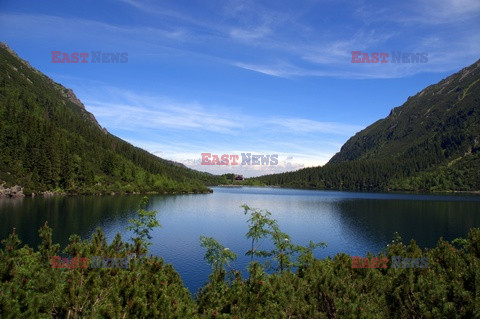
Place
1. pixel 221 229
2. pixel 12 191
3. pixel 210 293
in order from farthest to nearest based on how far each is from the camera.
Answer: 1. pixel 12 191
2. pixel 221 229
3. pixel 210 293

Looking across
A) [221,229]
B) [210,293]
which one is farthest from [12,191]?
[210,293]

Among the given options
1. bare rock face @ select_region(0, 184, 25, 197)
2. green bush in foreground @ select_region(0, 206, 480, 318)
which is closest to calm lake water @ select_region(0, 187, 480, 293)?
green bush in foreground @ select_region(0, 206, 480, 318)

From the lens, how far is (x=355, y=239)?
65.2 meters

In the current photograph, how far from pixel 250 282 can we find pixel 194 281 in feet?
86.2

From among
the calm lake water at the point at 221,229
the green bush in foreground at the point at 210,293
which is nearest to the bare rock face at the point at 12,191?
the calm lake water at the point at 221,229

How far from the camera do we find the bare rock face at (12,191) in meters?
106

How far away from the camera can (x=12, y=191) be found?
108500mm

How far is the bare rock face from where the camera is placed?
105625 mm

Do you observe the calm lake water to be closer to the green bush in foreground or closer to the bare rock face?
the green bush in foreground

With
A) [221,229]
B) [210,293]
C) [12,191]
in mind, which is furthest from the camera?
[12,191]

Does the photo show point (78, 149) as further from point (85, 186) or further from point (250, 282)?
point (250, 282)

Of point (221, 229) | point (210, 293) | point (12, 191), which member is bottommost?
point (221, 229)

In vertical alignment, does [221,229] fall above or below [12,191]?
below

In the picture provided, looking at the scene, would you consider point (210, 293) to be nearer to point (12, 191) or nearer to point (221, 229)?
point (221, 229)
